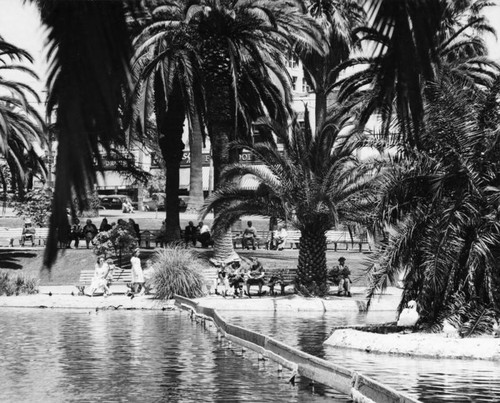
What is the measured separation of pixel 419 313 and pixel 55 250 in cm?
1863

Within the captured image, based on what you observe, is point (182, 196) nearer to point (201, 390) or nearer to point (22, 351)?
point (22, 351)

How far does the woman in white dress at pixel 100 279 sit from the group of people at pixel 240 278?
10.7 feet

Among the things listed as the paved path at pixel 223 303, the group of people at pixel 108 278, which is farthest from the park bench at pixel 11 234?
the paved path at pixel 223 303

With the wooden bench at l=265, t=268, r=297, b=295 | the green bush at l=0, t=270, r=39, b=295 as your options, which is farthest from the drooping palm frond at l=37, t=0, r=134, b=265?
the green bush at l=0, t=270, r=39, b=295

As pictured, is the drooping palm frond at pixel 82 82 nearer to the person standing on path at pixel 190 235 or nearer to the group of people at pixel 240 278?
the group of people at pixel 240 278

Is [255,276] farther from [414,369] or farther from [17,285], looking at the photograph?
[414,369]

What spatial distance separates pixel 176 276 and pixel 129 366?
45.3 feet

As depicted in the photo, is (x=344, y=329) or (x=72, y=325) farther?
(x=72, y=325)

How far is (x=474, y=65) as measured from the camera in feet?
13.8

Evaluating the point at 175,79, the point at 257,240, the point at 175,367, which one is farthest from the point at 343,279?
the point at 175,79

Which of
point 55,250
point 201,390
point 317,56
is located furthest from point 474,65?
point 201,390

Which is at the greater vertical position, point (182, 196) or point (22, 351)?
point (182, 196)

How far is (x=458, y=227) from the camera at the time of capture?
18750 mm

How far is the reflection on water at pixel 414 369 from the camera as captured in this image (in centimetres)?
1370
